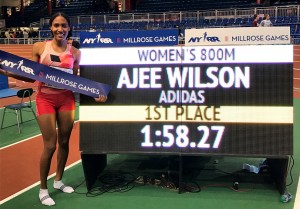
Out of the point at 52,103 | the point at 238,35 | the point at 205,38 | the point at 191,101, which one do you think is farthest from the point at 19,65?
the point at 238,35

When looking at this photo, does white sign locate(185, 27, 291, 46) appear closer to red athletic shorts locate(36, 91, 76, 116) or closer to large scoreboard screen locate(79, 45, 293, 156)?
large scoreboard screen locate(79, 45, 293, 156)

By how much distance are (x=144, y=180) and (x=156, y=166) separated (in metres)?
0.68

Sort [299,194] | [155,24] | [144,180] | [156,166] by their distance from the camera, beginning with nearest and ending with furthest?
1. [299,194]
2. [144,180]
3. [156,166]
4. [155,24]

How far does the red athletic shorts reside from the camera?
4.23 meters

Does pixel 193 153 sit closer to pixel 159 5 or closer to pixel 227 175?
pixel 227 175

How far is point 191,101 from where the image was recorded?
4.40 m

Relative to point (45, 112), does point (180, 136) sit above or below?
below

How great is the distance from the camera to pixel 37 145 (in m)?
6.74

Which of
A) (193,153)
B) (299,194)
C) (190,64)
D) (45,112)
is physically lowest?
(299,194)

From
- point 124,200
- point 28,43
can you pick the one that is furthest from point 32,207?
point 28,43

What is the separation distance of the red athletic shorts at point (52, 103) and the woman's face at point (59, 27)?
58 cm

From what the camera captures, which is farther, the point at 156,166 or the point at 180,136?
the point at 156,166

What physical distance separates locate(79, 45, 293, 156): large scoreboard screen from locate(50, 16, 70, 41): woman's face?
379 mm

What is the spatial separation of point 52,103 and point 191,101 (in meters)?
1.45
